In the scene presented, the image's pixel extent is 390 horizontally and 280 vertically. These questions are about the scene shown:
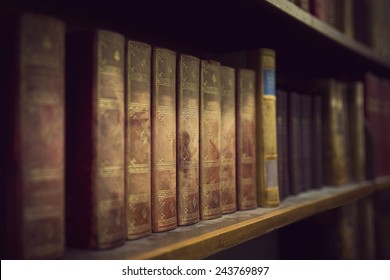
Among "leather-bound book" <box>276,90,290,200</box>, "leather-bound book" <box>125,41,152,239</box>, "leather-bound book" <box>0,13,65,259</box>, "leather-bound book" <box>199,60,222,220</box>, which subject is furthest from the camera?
"leather-bound book" <box>276,90,290,200</box>

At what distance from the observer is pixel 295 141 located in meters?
1.10

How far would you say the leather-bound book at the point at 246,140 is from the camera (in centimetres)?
88

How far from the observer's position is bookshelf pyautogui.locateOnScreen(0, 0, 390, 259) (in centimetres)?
66

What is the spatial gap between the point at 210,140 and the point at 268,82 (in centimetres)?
24

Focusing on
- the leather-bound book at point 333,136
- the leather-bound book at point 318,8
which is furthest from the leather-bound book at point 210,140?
the leather-bound book at point 333,136

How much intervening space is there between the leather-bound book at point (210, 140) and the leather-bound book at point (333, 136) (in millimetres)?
532

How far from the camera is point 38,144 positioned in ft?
1.73

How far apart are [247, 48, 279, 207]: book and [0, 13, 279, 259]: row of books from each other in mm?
106

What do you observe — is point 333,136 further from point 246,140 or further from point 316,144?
point 246,140

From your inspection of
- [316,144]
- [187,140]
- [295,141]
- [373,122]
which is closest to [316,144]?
[316,144]

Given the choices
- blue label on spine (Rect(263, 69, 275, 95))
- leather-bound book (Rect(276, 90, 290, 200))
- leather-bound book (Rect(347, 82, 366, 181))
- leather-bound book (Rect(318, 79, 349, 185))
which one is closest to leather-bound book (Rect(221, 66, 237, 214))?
blue label on spine (Rect(263, 69, 275, 95))

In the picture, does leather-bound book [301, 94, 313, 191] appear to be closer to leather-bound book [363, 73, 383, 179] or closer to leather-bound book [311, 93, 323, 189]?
leather-bound book [311, 93, 323, 189]

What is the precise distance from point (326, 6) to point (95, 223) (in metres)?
0.85

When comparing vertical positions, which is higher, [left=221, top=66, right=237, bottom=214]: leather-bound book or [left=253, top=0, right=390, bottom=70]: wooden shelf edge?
[left=253, top=0, right=390, bottom=70]: wooden shelf edge
